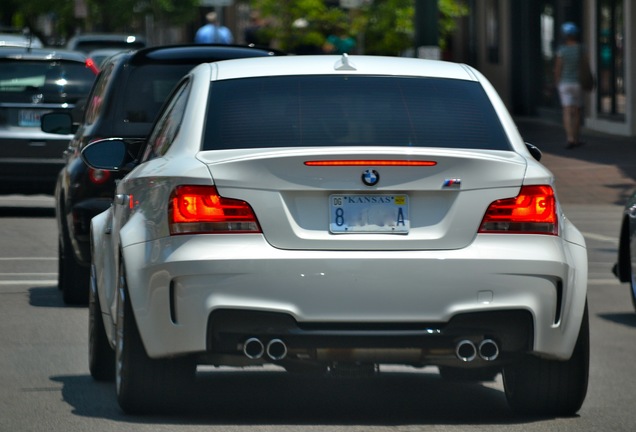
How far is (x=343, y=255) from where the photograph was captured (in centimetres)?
655

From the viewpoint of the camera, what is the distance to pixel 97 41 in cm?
3672

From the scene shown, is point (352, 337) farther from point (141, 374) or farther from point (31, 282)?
point (31, 282)

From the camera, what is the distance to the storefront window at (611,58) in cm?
2953

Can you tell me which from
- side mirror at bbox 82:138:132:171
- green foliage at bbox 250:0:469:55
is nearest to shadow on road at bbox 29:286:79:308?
side mirror at bbox 82:138:132:171

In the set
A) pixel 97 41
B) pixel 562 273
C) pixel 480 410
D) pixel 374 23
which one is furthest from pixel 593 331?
pixel 97 41

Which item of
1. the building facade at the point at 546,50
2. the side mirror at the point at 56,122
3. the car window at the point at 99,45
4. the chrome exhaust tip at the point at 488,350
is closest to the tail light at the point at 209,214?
the chrome exhaust tip at the point at 488,350

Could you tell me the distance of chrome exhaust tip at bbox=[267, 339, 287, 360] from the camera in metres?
6.56

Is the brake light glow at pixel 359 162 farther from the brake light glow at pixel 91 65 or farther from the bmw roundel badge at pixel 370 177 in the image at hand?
the brake light glow at pixel 91 65

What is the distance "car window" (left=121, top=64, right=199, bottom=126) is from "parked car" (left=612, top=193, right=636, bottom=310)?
3034 millimetres

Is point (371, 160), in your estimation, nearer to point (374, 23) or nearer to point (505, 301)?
point (505, 301)

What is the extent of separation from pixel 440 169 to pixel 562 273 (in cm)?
63

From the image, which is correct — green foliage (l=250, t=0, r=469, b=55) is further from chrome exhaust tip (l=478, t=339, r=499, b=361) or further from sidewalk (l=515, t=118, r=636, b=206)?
chrome exhaust tip (l=478, t=339, r=499, b=361)

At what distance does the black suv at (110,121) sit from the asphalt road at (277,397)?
0.37m

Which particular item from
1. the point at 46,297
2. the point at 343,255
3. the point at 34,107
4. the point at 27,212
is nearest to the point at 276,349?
the point at 343,255
